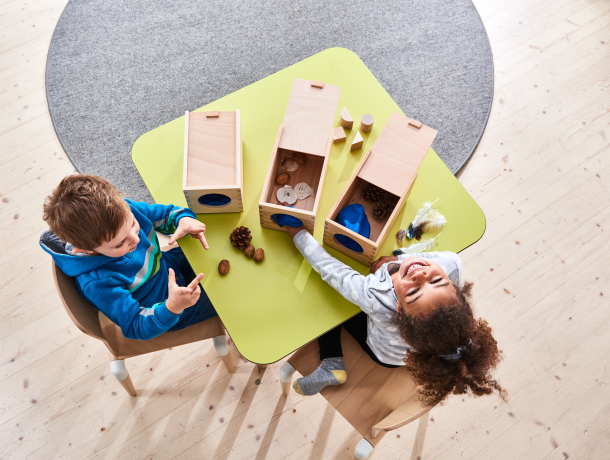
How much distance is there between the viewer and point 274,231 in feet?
4.06

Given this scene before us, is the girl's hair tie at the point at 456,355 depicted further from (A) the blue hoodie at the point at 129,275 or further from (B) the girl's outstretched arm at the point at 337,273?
(A) the blue hoodie at the point at 129,275

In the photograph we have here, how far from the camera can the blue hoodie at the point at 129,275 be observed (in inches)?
43.6

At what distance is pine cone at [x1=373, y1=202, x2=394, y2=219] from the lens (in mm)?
1249

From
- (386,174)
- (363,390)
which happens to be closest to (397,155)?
(386,174)

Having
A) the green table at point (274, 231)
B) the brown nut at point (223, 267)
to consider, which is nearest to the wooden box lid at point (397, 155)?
the green table at point (274, 231)

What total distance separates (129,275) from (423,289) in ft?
2.69

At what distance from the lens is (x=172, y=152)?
4.34 ft

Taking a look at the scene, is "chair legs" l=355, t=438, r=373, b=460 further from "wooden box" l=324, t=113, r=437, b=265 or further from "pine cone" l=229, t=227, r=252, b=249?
"pine cone" l=229, t=227, r=252, b=249

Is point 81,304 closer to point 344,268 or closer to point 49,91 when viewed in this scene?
point 344,268

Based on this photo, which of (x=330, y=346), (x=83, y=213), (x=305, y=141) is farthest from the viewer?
(x=330, y=346)

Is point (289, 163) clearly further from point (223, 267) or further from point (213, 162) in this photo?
point (223, 267)

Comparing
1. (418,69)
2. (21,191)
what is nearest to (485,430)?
(418,69)

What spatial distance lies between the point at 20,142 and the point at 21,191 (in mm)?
295

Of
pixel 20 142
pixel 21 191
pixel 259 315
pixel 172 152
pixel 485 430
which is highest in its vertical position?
pixel 172 152
